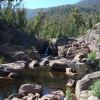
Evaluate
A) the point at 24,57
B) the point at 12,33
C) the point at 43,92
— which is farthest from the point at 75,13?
the point at 43,92

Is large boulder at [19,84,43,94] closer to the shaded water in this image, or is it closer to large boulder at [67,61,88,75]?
the shaded water

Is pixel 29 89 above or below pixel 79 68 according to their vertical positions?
above

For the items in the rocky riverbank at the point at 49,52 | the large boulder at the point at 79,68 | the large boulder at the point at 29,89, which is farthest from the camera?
the rocky riverbank at the point at 49,52

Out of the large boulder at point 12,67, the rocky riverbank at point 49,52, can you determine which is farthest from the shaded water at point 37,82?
the large boulder at point 12,67

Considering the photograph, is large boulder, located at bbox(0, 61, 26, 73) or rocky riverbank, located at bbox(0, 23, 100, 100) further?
rocky riverbank, located at bbox(0, 23, 100, 100)

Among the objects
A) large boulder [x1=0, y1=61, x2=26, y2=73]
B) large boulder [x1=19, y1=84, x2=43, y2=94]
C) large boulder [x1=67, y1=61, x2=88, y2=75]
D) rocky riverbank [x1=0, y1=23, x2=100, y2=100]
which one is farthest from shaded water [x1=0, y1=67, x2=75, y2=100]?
large boulder [x1=67, y1=61, x2=88, y2=75]

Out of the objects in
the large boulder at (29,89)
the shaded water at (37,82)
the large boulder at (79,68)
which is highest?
the large boulder at (29,89)

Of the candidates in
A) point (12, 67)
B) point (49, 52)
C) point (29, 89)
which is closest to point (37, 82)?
point (29, 89)

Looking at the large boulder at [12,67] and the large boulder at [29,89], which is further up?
the large boulder at [29,89]

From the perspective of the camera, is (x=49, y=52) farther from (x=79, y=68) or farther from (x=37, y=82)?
(x=37, y=82)

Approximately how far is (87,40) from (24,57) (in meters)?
22.9

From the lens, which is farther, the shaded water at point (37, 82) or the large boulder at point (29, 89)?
the shaded water at point (37, 82)

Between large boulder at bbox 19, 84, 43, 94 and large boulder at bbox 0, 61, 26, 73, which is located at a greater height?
large boulder at bbox 19, 84, 43, 94

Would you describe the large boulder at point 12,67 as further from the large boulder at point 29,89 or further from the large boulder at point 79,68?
the large boulder at point 29,89
